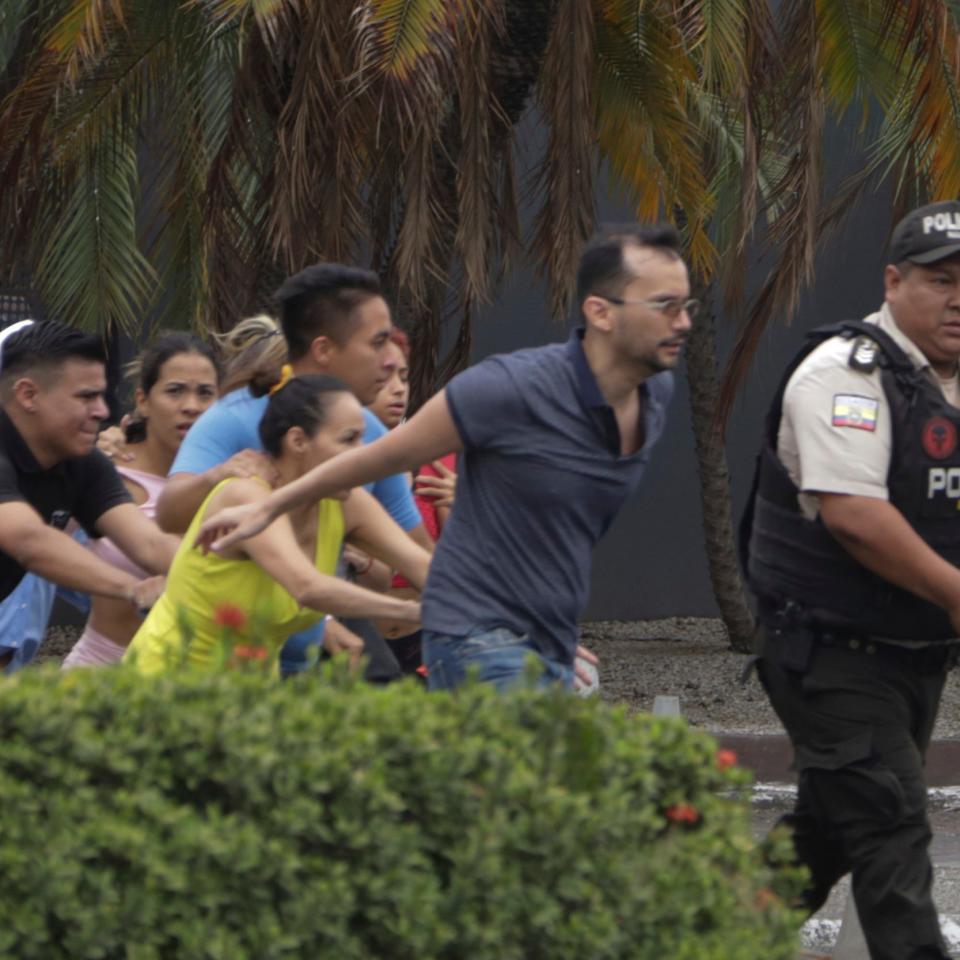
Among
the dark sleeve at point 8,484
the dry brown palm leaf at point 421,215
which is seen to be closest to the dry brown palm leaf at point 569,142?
the dry brown palm leaf at point 421,215

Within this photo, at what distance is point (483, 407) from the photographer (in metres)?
4.17

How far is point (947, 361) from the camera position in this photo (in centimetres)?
473

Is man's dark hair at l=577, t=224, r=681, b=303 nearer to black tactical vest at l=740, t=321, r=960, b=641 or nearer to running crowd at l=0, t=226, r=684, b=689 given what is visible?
running crowd at l=0, t=226, r=684, b=689

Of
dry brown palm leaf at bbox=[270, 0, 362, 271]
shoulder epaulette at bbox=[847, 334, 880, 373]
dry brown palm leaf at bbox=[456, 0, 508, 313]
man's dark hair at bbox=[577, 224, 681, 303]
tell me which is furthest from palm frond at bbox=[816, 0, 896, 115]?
man's dark hair at bbox=[577, 224, 681, 303]

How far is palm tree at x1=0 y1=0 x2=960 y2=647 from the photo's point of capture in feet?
30.8

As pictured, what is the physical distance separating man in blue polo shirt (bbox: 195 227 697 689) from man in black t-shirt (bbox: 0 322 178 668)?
1002 mm

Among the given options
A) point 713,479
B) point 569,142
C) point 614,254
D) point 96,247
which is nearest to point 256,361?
point 614,254

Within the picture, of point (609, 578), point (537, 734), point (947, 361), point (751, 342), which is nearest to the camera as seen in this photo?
point (537, 734)

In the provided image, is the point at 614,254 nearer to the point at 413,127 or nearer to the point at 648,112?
the point at 413,127

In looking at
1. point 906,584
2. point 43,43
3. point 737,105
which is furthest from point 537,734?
point 43,43

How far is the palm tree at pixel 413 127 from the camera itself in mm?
9391

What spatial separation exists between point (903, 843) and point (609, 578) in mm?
10574

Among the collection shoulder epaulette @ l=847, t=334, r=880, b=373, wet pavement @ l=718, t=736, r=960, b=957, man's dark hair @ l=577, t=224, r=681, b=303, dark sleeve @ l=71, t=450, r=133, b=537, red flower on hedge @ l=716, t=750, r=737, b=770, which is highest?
man's dark hair @ l=577, t=224, r=681, b=303

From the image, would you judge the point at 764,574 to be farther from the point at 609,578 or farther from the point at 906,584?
the point at 609,578
